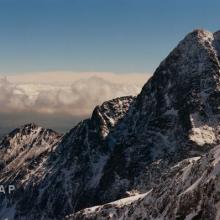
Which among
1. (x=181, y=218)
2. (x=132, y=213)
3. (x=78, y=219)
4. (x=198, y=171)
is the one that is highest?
(x=198, y=171)

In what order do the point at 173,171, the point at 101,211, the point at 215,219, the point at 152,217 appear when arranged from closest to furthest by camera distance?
the point at 215,219 → the point at 152,217 → the point at 173,171 → the point at 101,211

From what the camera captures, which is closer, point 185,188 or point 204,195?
point 204,195

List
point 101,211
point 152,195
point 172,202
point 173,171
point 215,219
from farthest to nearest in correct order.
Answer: point 101,211
point 173,171
point 152,195
point 172,202
point 215,219

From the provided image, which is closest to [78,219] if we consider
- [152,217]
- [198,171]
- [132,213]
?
[132,213]

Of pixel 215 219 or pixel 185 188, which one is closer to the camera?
pixel 215 219

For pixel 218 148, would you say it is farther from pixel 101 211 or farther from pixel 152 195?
pixel 101 211

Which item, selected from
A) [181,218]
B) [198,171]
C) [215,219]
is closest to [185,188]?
[198,171]

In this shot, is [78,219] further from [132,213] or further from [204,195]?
[204,195]

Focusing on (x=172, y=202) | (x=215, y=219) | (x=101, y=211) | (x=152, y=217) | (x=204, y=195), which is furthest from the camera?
(x=101, y=211)

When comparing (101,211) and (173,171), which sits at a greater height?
(173,171)
